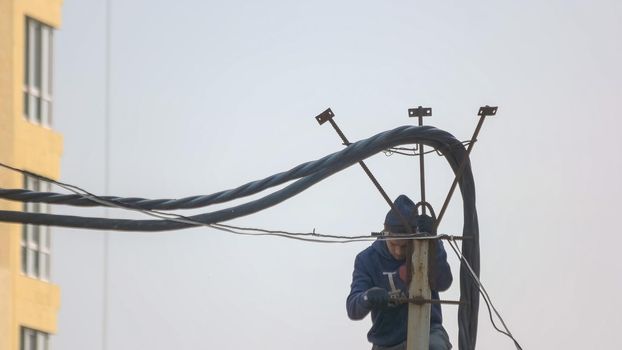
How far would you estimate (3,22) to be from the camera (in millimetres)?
23422

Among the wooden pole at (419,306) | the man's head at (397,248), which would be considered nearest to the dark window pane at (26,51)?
the man's head at (397,248)

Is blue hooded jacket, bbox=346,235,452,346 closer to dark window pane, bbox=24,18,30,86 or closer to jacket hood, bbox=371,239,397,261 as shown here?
jacket hood, bbox=371,239,397,261

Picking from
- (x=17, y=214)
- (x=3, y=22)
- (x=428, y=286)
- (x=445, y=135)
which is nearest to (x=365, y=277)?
(x=428, y=286)

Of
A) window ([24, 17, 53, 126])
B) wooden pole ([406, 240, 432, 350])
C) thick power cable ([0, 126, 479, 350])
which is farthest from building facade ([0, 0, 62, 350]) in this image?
thick power cable ([0, 126, 479, 350])

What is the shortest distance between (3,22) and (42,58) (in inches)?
82.7

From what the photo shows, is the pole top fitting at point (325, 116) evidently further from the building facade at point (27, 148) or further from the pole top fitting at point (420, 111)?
the building facade at point (27, 148)

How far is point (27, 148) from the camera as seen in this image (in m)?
24.3

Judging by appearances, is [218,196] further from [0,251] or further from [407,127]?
[0,251]

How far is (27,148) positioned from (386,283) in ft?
47.5

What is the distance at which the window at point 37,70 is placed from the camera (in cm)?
2475

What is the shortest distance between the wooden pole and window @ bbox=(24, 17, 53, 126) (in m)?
15.1

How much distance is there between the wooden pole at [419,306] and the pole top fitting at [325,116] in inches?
43.6

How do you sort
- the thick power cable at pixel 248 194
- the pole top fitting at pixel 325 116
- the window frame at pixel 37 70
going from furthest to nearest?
the window frame at pixel 37 70
the pole top fitting at pixel 325 116
the thick power cable at pixel 248 194

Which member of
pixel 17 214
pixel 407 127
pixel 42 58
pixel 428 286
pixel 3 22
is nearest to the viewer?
pixel 17 214
